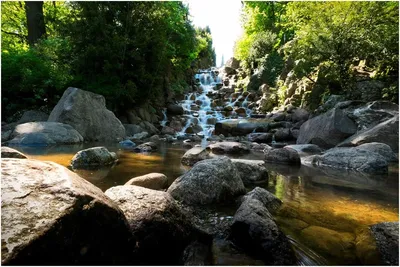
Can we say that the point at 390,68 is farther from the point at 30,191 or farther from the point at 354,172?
the point at 30,191

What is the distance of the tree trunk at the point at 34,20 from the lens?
16016 millimetres

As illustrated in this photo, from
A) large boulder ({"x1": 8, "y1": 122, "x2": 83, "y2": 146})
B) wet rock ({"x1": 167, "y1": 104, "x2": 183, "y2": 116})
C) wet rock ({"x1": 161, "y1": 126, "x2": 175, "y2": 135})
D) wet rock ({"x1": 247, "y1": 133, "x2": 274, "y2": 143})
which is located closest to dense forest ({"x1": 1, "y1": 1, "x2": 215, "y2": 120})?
wet rock ({"x1": 161, "y1": 126, "x2": 175, "y2": 135})

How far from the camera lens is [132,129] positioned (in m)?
14.2

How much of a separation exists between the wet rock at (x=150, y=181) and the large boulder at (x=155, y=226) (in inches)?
51.3

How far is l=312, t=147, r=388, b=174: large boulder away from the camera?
647 centimetres

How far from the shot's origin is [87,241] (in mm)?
1900

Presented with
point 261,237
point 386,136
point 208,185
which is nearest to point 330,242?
point 261,237

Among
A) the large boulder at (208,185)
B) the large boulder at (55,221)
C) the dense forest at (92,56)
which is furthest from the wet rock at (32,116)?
the large boulder at (55,221)

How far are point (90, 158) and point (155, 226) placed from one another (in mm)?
4223

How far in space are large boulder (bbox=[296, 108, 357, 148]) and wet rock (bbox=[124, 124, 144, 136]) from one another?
331 inches

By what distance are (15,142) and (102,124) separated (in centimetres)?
380

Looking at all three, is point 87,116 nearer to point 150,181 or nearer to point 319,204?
point 150,181

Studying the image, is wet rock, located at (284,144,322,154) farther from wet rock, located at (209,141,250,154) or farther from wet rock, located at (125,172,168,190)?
wet rock, located at (125,172,168,190)

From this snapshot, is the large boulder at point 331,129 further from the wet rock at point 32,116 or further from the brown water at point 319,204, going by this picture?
the wet rock at point 32,116
